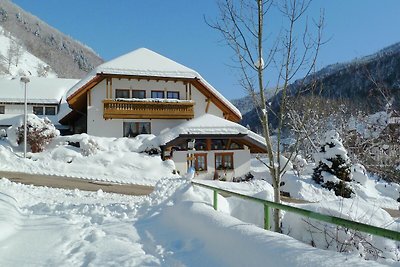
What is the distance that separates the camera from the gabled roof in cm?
2775

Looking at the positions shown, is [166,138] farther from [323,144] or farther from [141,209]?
[141,209]

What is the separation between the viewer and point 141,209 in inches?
410

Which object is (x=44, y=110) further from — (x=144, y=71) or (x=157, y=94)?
(x=144, y=71)

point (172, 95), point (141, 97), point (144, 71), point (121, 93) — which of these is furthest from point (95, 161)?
point (172, 95)

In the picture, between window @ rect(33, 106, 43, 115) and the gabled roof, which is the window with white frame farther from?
the gabled roof

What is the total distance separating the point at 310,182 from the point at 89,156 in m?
14.6

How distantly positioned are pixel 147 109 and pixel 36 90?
66.5ft

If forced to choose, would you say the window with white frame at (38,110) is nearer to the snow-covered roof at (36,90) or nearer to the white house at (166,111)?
the snow-covered roof at (36,90)

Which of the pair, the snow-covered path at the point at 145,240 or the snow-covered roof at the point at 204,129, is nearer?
the snow-covered path at the point at 145,240

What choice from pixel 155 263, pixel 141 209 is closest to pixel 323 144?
pixel 141 209

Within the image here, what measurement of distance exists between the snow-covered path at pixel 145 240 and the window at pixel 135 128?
19.1m

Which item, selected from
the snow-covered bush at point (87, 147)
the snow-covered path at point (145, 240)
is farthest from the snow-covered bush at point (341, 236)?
the snow-covered bush at point (87, 147)

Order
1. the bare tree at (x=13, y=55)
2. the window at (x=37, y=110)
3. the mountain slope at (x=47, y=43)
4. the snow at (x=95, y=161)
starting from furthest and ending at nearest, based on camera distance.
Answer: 1. the mountain slope at (x=47, y=43)
2. the bare tree at (x=13, y=55)
3. the window at (x=37, y=110)
4. the snow at (x=95, y=161)

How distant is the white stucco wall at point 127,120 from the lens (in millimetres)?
28297
